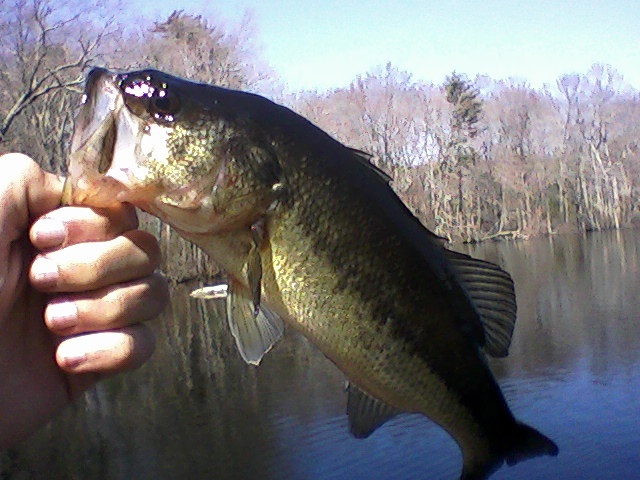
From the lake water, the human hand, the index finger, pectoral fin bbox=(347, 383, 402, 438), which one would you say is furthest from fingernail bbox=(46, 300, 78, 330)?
the lake water

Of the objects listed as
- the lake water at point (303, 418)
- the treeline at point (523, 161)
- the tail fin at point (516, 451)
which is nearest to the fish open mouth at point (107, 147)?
the tail fin at point (516, 451)

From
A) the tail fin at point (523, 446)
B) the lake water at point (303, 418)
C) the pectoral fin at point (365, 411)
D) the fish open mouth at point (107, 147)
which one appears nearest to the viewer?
the fish open mouth at point (107, 147)

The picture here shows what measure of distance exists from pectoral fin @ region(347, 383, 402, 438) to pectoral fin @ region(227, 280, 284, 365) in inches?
11.2

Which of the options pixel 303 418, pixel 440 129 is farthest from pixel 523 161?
pixel 303 418

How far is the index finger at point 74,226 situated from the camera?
1.85 metres

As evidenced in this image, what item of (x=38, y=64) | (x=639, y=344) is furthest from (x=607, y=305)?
(x=38, y=64)

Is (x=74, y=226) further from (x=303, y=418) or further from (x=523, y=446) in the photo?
(x=303, y=418)

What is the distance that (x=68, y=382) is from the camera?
88.3 inches

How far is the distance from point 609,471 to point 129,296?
10486mm

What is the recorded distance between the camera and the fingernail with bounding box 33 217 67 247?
73.2 inches

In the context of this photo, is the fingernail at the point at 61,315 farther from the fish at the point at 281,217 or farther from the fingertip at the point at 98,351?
the fish at the point at 281,217

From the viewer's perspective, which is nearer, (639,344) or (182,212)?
(182,212)

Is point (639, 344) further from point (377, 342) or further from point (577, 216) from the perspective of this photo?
point (577, 216)

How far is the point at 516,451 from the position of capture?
2146mm
